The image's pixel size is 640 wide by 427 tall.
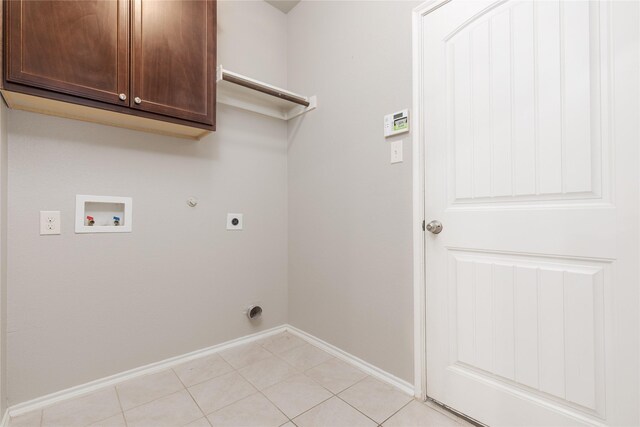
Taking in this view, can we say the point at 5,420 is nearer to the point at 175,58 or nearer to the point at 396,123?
the point at 175,58

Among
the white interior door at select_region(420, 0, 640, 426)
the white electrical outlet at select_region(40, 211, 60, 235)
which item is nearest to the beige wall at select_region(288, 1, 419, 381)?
the white interior door at select_region(420, 0, 640, 426)

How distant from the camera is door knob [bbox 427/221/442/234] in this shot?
4.85 feet

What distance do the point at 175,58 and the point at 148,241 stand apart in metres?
1.06

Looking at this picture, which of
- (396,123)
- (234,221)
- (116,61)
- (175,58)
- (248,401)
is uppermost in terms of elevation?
(175,58)

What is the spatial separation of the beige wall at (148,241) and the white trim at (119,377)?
0.03m

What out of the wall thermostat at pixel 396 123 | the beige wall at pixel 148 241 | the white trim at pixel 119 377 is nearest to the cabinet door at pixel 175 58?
the beige wall at pixel 148 241

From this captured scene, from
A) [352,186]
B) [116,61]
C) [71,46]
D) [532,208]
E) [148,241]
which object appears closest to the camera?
[532,208]

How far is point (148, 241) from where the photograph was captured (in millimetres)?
1815

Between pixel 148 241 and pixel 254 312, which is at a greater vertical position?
pixel 148 241

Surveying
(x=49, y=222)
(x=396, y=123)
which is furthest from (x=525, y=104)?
(x=49, y=222)

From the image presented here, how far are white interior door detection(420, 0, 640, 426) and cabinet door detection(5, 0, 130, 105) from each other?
4.98ft

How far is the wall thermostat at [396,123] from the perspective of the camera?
1.61 meters

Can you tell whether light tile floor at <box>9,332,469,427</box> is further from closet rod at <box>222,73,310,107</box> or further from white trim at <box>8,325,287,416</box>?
closet rod at <box>222,73,310,107</box>

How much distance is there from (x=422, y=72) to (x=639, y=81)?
82 centimetres
